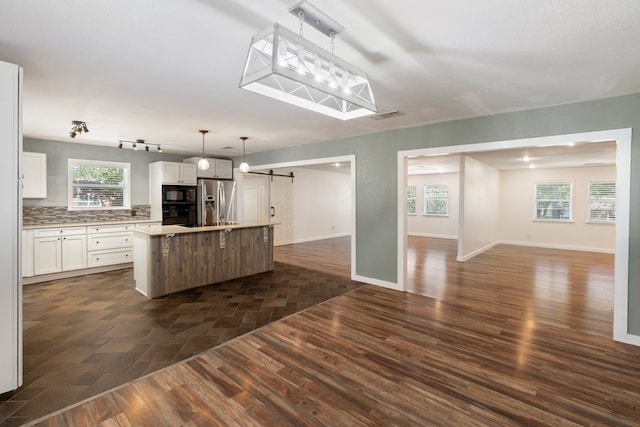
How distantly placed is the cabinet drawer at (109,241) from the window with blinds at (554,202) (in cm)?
1095

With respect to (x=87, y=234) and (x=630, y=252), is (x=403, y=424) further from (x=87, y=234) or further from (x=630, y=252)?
(x=87, y=234)

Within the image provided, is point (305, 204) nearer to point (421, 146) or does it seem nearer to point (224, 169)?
point (224, 169)

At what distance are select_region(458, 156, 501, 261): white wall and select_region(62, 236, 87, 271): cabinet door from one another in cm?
764

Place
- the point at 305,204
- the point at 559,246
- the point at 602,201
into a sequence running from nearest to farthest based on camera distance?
the point at 602,201, the point at 559,246, the point at 305,204

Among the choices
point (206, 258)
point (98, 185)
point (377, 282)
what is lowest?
point (377, 282)

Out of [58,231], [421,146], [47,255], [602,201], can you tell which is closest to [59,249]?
[47,255]

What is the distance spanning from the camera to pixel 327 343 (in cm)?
294

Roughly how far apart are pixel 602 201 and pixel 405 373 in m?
9.26

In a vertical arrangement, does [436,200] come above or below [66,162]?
below

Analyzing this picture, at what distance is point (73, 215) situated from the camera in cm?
584

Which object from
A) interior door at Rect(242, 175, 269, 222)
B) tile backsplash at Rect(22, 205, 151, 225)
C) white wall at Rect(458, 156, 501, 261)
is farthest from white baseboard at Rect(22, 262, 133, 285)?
white wall at Rect(458, 156, 501, 261)

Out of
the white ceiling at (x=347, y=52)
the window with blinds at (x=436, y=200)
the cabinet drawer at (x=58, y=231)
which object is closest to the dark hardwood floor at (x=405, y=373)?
the white ceiling at (x=347, y=52)

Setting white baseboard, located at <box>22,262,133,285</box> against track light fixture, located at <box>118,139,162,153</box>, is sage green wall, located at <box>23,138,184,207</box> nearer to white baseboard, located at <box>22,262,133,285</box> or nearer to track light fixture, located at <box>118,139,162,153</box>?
track light fixture, located at <box>118,139,162,153</box>

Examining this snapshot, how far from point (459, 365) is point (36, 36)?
401 cm
